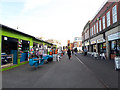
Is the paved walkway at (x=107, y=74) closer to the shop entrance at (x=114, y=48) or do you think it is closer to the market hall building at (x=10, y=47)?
the shop entrance at (x=114, y=48)

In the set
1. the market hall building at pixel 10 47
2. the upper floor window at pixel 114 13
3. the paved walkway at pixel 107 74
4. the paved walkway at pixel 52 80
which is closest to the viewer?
the paved walkway at pixel 52 80

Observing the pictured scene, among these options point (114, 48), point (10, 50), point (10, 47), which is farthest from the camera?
point (114, 48)

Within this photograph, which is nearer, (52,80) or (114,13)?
(52,80)

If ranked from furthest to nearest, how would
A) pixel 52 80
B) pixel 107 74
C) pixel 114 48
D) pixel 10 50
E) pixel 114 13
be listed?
pixel 114 48 < pixel 114 13 < pixel 10 50 < pixel 107 74 < pixel 52 80

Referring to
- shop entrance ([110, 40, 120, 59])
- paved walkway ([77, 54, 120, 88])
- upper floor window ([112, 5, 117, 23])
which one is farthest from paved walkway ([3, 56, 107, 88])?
upper floor window ([112, 5, 117, 23])

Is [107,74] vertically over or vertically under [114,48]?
under

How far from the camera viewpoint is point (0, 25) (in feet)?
23.0

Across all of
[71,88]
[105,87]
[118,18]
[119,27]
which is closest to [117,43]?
[119,27]

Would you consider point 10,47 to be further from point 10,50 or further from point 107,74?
point 107,74

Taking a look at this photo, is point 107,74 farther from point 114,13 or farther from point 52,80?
point 114,13

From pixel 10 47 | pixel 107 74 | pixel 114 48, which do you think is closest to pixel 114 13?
pixel 114 48

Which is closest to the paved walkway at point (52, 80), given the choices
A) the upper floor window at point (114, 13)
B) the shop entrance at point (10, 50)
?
the shop entrance at point (10, 50)

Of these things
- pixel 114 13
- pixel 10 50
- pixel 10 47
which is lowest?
pixel 10 50

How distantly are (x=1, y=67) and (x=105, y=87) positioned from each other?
7.58m
